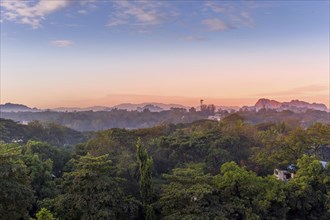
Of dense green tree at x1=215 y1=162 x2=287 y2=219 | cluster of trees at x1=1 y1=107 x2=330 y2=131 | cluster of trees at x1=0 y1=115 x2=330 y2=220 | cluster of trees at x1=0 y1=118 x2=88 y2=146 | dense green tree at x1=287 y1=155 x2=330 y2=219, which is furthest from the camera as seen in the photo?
cluster of trees at x1=1 y1=107 x2=330 y2=131

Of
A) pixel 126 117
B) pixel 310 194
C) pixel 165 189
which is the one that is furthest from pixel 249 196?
pixel 126 117

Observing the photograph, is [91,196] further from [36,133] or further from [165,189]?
[36,133]

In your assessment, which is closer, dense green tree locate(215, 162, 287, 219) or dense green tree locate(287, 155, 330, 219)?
dense green tree locate(215, 162, 287, 219)

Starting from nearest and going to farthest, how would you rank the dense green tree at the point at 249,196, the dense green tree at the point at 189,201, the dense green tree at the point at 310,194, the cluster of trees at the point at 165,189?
the cluster of trees at the point at 165,189 < the dense green tree at the point at 189,201 < the dense green tree at the point at 249,196 < the dense green tree at the point at 310,194

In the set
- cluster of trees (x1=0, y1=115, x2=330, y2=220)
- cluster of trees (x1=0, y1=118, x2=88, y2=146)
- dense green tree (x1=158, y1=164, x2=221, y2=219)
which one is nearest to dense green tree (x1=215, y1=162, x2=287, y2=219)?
cluster of trees (x1=0, y1=115, x2=330, y2=220)

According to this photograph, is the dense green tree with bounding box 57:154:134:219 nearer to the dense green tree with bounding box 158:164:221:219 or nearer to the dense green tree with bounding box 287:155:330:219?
the dense green tree with bounding box 158:164:221:219

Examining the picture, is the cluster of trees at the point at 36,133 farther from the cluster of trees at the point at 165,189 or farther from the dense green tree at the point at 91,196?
the dense green tree at the point at 91,196

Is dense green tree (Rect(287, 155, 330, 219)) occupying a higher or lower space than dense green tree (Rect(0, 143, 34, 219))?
lower

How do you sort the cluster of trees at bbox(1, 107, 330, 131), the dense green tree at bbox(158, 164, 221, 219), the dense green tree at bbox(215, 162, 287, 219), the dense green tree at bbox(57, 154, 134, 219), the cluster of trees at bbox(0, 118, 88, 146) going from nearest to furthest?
1. the dense green tree at bbox(57, 154, 134, 219)
2. the dense green tree at bbox(158, 164, 221, 219)
3. the dense green tree at bbox(215, 162, 287, 219)
4. the cluster of trees at bbox(0, 118, 88, 146)
5. the cluster of trees at bbox(1, 107, 330, 131)

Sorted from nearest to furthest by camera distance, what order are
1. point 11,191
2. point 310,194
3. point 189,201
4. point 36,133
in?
point 11,191 → point 189,201 → point 310,194 → point 36,133

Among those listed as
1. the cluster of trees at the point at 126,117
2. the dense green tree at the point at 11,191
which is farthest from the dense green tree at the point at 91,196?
the cluster of trees at the point at 126,117

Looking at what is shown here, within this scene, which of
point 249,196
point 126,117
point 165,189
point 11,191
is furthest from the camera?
point 126,117
